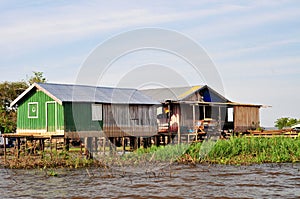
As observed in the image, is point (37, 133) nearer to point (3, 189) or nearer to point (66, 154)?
point (66, 154)

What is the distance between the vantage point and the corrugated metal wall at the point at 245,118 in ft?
152

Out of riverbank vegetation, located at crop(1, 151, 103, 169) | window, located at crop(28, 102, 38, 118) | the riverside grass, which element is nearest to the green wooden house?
window, located at crop(28, 102, 38, 118)

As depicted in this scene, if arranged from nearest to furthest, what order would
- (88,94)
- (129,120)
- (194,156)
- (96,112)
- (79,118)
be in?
1. (194,156)
2. (79,118)
3. (96,112)
4. (88,94)
5. (129,120)

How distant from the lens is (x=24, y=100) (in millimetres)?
32594

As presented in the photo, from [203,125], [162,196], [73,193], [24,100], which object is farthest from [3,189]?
[203,125]

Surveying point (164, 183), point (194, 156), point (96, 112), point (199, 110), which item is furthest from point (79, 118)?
point (199, 110)

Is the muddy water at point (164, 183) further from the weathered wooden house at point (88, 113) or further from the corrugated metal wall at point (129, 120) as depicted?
the corrugated metal wall at point (129, 120)

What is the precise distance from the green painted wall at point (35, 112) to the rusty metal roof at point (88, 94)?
1.57 feet

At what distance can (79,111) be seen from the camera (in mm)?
31031

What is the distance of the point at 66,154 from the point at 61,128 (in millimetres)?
4144

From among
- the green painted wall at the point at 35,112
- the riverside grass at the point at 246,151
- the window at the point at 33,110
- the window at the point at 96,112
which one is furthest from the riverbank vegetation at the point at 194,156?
the window at the point at 33,110

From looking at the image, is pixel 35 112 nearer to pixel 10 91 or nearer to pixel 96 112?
pixel 96 112

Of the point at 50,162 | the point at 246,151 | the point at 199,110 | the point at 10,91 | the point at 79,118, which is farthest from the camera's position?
the point at 10,91

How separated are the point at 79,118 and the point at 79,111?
0.42 meters
